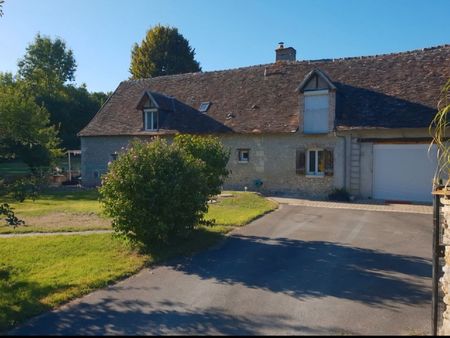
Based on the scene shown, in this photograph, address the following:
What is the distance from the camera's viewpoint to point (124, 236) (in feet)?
30.0

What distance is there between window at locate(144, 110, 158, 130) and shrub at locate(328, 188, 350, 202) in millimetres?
11012

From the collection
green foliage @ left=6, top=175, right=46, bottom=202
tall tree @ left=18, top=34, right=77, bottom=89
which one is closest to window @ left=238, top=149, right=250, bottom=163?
green foliage @ left=6, top=175, right=46, bottom=202

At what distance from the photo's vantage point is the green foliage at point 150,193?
869 centimetres

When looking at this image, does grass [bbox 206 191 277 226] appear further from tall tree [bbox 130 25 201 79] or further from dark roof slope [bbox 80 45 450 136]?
tall tree [bbox 130 25 201 79]

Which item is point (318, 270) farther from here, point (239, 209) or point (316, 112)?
point (316, 112)

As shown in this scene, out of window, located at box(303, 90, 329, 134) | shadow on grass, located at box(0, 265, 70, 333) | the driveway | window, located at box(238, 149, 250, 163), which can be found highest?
window, located at box(303, 90, 329, 134)

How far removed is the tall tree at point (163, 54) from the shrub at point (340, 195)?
2996cm

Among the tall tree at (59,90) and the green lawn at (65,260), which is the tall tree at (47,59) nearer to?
the tall tree at (59,90)

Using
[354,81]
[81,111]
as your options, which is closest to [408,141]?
[354,81]

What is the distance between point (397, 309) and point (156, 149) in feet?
19.4

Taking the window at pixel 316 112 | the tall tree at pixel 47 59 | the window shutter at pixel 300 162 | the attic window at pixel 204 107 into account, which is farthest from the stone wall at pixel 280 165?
the tall tree at pixel 47 59

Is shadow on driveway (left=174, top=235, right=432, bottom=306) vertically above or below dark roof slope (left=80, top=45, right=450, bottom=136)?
below

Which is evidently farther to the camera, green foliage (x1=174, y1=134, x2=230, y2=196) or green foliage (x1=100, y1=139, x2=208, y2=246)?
green foliage (x1=174, y1=134, x2=230, y2=196)

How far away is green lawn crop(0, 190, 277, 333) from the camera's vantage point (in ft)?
20.1
